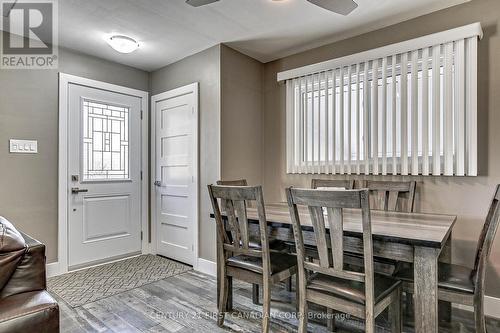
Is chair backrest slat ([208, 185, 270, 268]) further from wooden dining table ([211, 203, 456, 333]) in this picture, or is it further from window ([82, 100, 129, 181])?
window ([82, 100, 129, 181])

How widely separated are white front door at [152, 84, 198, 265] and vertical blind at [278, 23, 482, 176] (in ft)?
3.63

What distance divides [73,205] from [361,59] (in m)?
3.36

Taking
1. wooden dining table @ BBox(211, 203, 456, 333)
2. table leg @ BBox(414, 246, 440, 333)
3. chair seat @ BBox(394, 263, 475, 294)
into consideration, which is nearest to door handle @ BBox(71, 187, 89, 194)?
wooden dining table @ BBox(211, 203, 456, 333)

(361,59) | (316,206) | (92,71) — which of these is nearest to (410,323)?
(316,206)

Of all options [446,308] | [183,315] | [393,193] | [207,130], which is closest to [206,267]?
[183,315]

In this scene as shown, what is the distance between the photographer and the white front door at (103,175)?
10.7 feet

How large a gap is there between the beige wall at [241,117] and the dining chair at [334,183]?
809mm

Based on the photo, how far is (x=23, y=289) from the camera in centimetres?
125

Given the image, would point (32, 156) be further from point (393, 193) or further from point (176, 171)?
point (393, 193)

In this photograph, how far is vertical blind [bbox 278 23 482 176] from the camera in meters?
2.32

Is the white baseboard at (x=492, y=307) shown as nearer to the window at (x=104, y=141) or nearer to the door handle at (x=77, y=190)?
the window at (x=104, y=141)

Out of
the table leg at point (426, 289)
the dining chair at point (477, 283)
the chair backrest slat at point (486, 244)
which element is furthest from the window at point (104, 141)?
the chair backrest slat at point (486, 244)

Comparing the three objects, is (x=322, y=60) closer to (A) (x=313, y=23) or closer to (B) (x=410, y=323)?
(A) (x=313, y=23)

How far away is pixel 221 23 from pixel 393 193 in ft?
7.11
